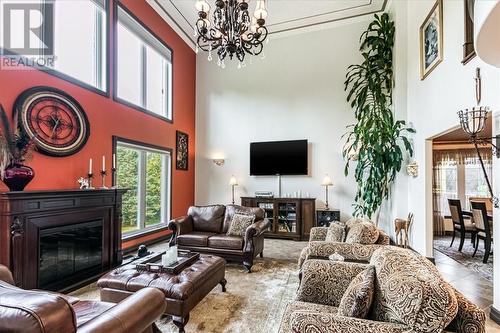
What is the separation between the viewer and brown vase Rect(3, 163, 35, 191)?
2932 mm

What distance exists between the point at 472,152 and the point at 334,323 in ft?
24.7

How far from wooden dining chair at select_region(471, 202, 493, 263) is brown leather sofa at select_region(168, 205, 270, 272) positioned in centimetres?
355

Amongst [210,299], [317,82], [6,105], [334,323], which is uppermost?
[317,82]

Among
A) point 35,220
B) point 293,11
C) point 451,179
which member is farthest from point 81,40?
point 451,179

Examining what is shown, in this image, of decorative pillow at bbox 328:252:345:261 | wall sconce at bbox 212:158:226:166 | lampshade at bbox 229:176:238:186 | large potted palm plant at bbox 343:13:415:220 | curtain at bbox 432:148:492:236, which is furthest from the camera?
wall sconce at bbox 212:158:226:166

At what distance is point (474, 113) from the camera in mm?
2586

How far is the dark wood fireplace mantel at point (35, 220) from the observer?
2.79 metres

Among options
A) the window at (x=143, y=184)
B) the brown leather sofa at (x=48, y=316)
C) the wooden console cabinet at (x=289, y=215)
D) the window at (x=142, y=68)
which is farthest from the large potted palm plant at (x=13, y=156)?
the wooden console cabinet at (x=289, y=215)

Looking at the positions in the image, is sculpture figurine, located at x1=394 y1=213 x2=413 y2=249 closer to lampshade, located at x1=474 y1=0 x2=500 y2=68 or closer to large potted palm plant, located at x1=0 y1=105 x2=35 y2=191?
lampshade, located at x1=474 y1=0 x2=500 y2=68

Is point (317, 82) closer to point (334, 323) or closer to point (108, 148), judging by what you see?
point (108, 148)

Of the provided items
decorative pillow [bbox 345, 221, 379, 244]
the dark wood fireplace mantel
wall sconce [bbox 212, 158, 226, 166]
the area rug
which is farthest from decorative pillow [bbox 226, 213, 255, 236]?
the area rug

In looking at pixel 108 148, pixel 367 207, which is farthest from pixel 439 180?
pixel 108 148

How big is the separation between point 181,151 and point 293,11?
427 centimetres

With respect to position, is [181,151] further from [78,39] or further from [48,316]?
[48,316]
